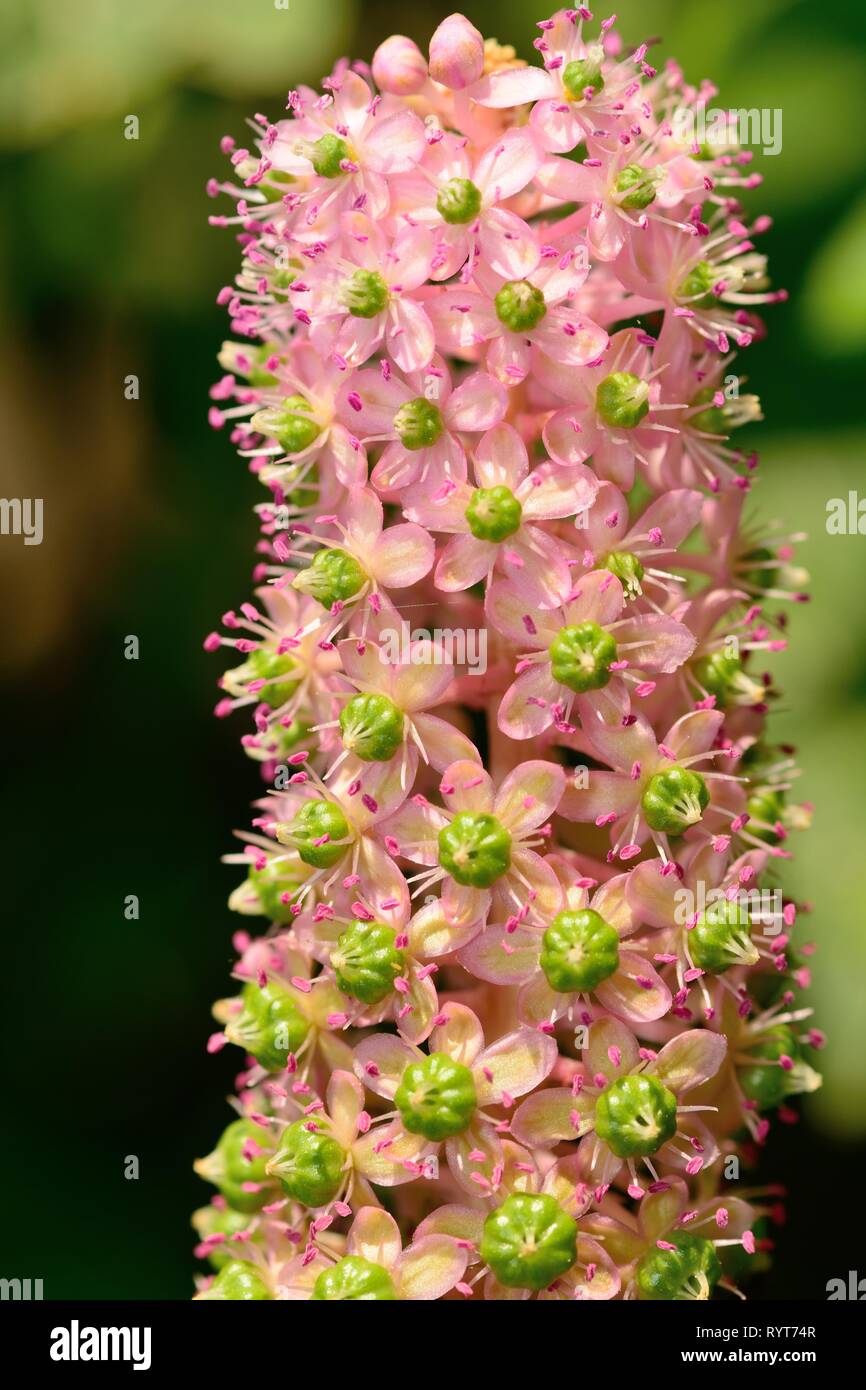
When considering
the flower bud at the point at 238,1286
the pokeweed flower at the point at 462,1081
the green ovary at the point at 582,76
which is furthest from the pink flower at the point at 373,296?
the flower bud at the point at 238,1286

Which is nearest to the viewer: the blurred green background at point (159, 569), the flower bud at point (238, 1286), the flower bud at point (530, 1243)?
the flower bud at point (530, 1243)

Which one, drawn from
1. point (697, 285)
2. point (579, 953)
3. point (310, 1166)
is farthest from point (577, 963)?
point (697, 285)

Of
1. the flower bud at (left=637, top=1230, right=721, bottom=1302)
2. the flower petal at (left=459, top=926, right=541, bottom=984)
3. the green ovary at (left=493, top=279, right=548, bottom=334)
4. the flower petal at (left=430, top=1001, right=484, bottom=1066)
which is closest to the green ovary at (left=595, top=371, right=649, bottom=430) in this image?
the green ovary at (left=493, top=279, right=548, bottom=334)

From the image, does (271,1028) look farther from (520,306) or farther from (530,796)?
(520,306)

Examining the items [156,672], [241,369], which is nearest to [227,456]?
[156,672]

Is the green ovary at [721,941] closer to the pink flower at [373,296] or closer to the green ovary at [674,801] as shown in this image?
the green ovary at [674,801]

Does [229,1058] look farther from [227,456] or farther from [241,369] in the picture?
[241,369]
